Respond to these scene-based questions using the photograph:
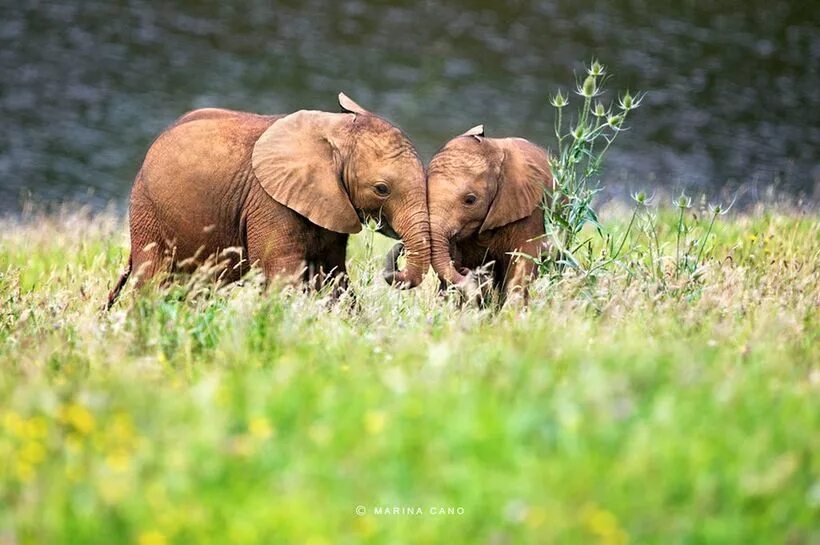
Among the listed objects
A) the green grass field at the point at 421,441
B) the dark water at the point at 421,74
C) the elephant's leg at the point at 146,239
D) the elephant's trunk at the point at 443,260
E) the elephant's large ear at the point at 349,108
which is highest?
the elephant's large ear at the point at 349,108

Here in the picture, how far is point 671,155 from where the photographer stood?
25.1 meters

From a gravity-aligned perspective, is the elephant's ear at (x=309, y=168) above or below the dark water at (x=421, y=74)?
above

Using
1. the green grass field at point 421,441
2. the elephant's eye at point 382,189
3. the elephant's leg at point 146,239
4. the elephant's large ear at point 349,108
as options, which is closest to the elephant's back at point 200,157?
the elephant's leg at point 146,239

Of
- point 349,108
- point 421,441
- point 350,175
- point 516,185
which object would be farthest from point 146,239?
point 421,441

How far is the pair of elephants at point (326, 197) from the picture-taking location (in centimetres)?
796

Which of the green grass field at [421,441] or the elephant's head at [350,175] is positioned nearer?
the green grass field at [421,441]

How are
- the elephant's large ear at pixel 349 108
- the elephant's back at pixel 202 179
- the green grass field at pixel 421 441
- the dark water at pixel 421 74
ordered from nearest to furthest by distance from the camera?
1. the green grass field at pixel 421 441
2. the elephant's large ear at pixel 349 108
3. the elephant's back at pixel 202 179
4. the dark water at pixel 421 74

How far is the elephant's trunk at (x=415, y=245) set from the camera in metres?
7.77

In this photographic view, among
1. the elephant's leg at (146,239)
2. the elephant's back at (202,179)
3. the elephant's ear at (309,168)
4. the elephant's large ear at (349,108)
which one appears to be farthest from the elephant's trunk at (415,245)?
the elephant's leg at (146,239)

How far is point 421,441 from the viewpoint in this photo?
441 centimetres

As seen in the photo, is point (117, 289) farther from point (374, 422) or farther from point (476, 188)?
point (374, 422)

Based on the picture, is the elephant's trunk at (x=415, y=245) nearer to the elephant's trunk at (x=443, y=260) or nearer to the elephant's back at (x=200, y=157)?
the elephant's trunk at (x=443, y=260)

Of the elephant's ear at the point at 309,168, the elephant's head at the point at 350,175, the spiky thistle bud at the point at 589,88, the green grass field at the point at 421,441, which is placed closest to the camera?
the green grass field at the point at 421,441

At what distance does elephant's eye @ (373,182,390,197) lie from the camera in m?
7.96
